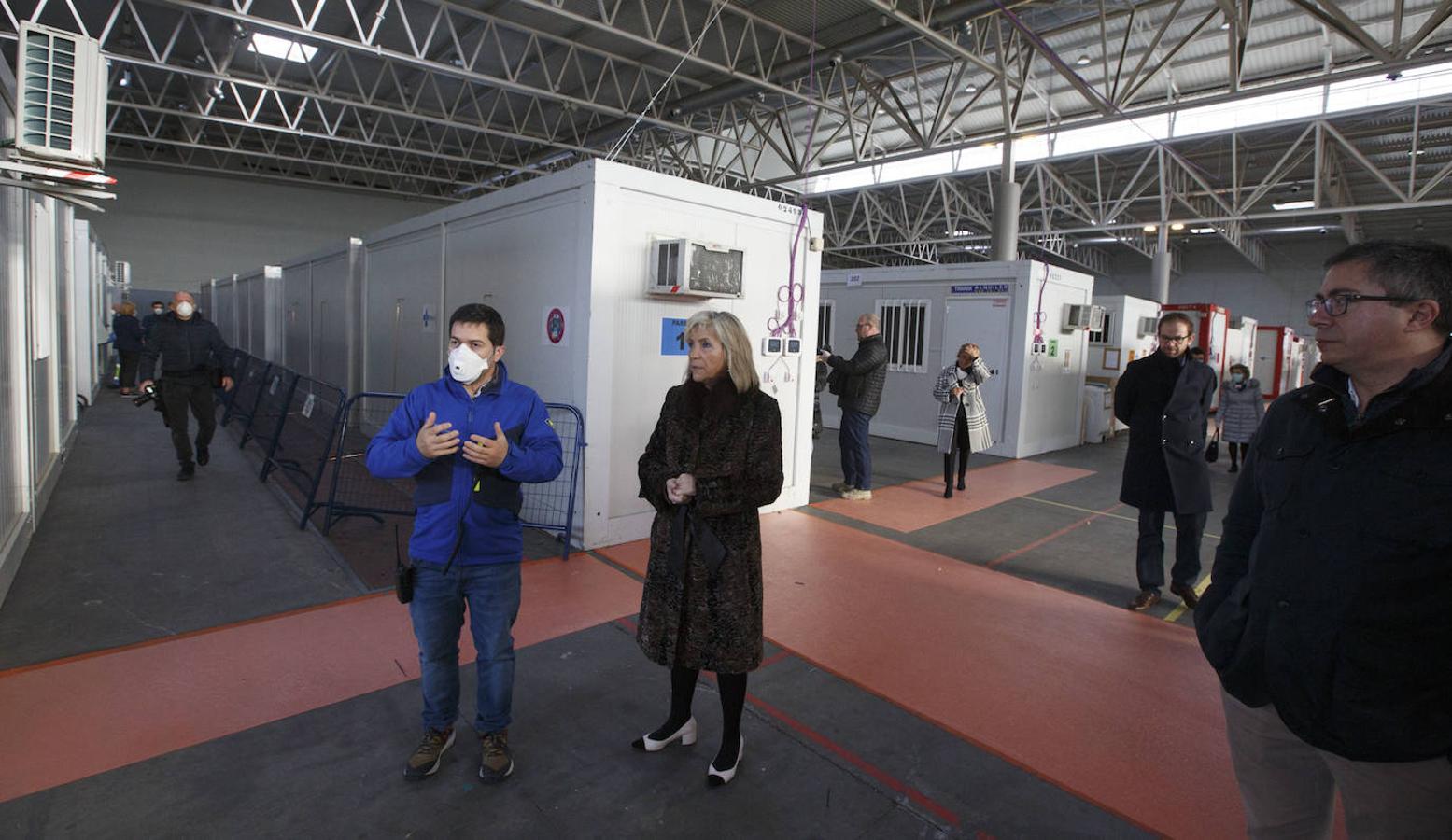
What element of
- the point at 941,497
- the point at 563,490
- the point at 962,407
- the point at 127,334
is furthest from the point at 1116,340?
the point at 127,334

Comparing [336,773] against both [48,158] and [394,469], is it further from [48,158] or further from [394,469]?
[48,158]

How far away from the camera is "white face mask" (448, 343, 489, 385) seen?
2.46 meters

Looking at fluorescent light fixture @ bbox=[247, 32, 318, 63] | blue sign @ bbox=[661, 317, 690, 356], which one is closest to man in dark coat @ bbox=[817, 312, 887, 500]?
blue sign @ bbox=[661, 317, 690, 356]

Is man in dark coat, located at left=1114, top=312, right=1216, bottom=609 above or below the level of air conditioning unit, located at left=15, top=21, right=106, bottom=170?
below

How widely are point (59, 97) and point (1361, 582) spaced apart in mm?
5053

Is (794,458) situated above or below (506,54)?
below

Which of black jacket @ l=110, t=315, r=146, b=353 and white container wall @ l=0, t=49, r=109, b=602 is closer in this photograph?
white container wall @ l=0, t=49, r=109, b=602

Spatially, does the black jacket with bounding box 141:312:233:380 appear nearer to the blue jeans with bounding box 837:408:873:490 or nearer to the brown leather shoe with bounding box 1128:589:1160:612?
the blue jeans with bounding box 837:408:873:490

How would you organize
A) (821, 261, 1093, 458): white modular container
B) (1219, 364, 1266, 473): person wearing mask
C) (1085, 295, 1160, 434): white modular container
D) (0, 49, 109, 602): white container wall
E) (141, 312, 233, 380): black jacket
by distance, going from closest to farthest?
(0, 49, 109, 602): white container wall, (141, 312, 233, 380): black jacket, (1219, 364, 1266, 473): person wearing mask, (821, 261, 1093, 458): white modular container, (1085, 295, 1160, 434): white modular container

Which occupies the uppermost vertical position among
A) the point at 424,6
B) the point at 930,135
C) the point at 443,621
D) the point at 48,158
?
the point at 424,6

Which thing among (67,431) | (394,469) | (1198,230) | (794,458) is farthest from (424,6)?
(1198,230)

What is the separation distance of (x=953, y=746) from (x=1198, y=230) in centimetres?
2756

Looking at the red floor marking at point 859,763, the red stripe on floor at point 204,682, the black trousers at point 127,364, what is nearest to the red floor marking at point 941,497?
the red stripe on floor at point 204,682

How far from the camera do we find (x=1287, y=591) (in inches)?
62.2
